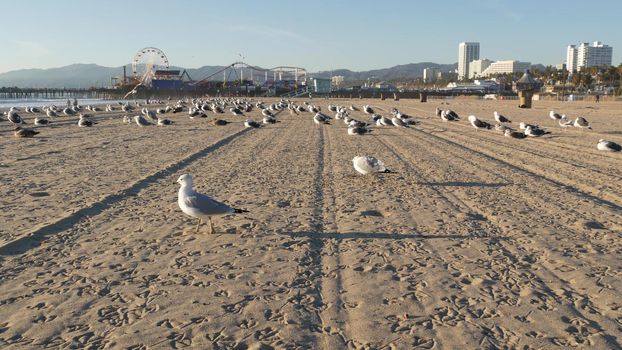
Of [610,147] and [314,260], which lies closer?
[314,260]

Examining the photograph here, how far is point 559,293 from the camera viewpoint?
17.9 feet

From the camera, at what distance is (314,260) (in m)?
6.48

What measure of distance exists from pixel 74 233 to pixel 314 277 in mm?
4027

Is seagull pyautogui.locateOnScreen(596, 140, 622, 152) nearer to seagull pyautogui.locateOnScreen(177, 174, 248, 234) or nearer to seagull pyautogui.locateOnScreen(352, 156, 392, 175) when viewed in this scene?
seagull pyautogui.locateOnScreen(352, 156, 392, 175)

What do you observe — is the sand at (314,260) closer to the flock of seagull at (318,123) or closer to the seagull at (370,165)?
the seagull at (370,165)

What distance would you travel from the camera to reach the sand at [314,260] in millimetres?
4602

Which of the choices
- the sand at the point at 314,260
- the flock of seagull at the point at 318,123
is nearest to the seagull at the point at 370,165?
the flock of seagull at the point at 318,123

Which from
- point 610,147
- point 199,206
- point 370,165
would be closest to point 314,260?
point 199,206

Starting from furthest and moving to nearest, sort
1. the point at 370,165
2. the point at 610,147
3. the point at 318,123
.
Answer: the point at 318,123 → the point at 610,147 → the point at 370,165

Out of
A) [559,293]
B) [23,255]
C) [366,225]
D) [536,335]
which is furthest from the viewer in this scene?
[366,225]

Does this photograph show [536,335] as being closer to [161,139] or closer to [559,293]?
[559,293]

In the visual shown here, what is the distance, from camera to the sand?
4602 mm

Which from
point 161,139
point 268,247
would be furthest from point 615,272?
point 161,139

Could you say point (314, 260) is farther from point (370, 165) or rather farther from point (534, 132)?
point (534, 132)
